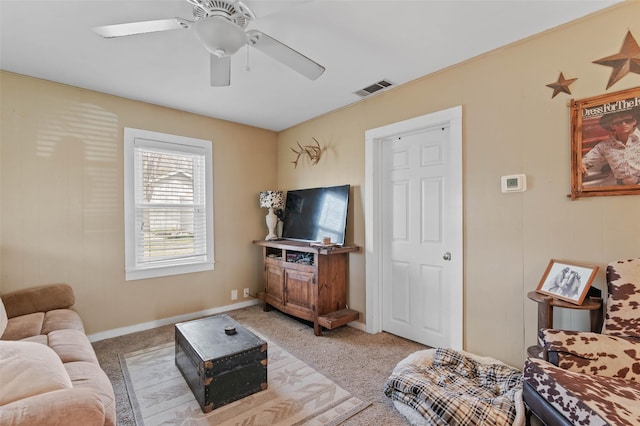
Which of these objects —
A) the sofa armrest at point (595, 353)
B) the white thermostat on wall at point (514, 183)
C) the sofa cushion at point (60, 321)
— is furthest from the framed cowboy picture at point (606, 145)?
the sofa cushion at point (60, 321)

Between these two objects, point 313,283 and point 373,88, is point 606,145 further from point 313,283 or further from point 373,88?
point 313,283

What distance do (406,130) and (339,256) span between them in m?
1.52

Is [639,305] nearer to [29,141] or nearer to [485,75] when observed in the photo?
[485,75]

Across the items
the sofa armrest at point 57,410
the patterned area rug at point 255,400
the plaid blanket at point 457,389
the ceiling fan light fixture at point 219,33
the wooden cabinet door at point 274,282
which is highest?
the ceiling fan light fixture at point 219,33

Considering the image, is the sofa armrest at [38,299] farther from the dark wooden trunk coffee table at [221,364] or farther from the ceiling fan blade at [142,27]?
the ceiling fan blade at [142,27]

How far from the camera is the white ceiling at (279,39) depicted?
1823 mm

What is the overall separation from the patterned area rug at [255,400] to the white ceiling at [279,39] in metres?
2.38

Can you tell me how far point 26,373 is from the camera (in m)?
1.08

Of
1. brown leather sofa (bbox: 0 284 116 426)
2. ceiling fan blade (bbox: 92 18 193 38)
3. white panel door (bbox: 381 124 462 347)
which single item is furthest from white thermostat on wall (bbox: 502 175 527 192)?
brown leather sofa (bbox: 0 284 116 426)

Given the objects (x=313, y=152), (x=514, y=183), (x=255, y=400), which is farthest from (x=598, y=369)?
(x=313, y=152)

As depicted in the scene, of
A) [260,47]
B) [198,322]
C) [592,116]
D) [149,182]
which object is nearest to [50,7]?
[260,47]

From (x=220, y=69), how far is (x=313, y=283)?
2186 millimetres

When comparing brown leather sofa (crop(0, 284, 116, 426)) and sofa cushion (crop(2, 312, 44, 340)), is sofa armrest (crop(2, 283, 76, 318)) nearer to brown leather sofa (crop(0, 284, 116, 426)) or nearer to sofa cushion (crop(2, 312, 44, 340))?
sofa cushion (crop(2, 312, 44, 340))

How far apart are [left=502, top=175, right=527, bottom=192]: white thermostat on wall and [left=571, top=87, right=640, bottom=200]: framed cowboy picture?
0.28 meters
